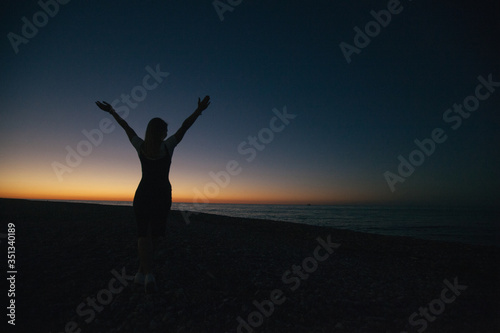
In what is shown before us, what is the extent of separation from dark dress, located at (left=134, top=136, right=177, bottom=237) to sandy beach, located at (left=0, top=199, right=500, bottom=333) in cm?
167

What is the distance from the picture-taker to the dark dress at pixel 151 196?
13.1 ft

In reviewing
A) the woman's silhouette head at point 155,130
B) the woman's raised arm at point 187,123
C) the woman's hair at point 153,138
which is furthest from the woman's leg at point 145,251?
the woman's raised arm at point 187,123

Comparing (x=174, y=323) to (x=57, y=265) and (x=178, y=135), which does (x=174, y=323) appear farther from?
(x=57, y=265)

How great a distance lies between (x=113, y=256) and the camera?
7.42m

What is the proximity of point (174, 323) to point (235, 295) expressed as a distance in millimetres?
1644

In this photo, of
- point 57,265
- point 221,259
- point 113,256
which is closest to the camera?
point 57,265

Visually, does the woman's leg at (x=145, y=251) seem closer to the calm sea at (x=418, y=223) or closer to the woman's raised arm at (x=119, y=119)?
the woman's raised arm at (x=119, y=119)

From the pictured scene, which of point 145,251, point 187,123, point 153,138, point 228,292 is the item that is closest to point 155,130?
point 153,138

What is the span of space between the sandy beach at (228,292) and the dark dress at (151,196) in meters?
1.67

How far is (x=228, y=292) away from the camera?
549 centimetres

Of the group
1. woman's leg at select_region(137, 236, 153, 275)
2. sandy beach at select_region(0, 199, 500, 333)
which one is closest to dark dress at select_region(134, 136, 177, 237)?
woman's leg at select_region(137, 236, 153, 275)

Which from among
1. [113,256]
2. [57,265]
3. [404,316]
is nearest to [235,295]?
[404,316]

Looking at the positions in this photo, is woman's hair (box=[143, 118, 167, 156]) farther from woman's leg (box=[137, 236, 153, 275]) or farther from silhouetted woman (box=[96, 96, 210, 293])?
woman's leg (box=[137, 236, 153, 275])

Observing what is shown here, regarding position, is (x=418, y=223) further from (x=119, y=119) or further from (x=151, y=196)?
(x=119, y=119)
